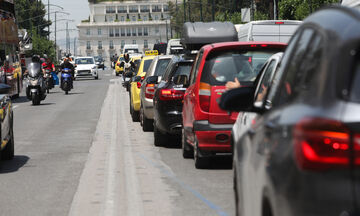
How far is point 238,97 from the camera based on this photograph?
5039mm

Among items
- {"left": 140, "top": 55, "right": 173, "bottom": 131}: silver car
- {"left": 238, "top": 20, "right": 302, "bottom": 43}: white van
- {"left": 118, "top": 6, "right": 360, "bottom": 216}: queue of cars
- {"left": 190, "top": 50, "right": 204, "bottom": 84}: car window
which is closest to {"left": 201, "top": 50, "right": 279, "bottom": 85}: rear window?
{"left": 190, "top": 50, "right": 204, "bottom": 84}: car window

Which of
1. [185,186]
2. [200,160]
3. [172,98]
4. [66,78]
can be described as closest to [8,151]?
[172,98]

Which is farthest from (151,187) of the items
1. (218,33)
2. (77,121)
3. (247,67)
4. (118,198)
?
(218,33)

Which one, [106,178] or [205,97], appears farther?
[205,97]

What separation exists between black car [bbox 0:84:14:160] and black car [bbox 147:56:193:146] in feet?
7.69

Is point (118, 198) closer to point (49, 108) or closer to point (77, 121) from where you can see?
point (77, 121)

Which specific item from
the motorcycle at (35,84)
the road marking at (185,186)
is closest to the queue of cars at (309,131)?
the road marking at (185,186)

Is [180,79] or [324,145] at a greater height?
[324,145]

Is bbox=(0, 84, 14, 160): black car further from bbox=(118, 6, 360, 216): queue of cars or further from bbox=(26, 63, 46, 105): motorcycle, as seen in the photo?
bbox=(26, 63, 46, 105): motorcycle

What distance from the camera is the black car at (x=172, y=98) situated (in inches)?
520

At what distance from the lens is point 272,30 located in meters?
27.5

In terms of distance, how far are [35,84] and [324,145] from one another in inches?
1053

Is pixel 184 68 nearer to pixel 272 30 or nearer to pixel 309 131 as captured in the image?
pixel 309 131

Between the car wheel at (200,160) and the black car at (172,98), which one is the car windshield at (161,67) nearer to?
the black car at (172,98)
